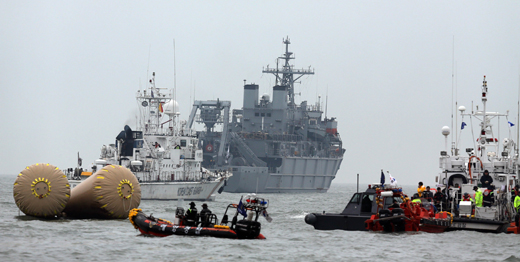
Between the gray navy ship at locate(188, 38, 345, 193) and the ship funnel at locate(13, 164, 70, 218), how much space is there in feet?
205

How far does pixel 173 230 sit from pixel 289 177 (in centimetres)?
7930

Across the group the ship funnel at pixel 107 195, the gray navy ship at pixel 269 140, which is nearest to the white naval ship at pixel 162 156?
the ship funnel at pixel 107 195

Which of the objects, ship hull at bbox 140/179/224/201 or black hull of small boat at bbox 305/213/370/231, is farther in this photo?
ship hull at bbox 140/179/224/201

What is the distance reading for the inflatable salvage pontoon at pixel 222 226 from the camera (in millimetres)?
24781

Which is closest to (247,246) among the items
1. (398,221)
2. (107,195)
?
(398,221)

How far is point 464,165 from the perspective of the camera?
3681 cm

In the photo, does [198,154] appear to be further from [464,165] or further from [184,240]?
[184,240]

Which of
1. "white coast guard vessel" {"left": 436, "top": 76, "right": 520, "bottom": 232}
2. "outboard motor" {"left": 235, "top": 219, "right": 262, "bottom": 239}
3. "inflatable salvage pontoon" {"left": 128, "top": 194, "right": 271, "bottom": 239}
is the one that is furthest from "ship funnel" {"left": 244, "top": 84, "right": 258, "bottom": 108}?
"outboard motor" {"left": 235, "top": 219, "right": 262, "bottom": 239}

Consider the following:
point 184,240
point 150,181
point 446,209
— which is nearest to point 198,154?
point 150,181

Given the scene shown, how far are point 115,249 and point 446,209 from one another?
1475cm

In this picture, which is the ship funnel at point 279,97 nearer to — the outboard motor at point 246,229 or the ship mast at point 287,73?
the ship mast at point 287,73

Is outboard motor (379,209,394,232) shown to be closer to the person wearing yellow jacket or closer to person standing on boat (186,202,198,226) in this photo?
the person wearing yellow jacket

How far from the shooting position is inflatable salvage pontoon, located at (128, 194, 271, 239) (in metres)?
24.8

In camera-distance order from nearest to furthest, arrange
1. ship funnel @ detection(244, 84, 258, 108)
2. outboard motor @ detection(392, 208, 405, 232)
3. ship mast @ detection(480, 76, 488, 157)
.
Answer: outboard motor @ detection(392, 208, 405, 232) < ship mast @ detection(480, 76, 488, 157) < ship funnel @ detection(244, 84, 258, 108)
